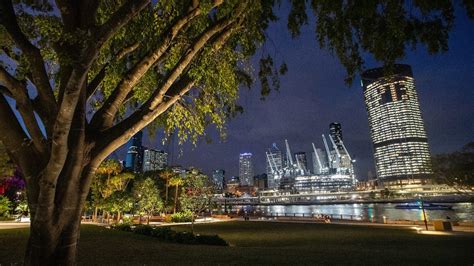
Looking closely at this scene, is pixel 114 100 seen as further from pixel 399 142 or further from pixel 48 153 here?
pixel 399 142

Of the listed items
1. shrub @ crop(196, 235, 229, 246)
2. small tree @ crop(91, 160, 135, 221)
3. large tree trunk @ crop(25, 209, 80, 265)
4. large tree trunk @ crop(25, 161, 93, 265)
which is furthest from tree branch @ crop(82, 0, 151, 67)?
small tree @ crop(91, 160, 135, 221)

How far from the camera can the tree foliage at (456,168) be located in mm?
46222

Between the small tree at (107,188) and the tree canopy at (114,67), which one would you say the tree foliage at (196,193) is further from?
the tree canopy at (114,67)

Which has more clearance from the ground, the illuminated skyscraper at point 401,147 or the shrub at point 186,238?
the illuminated skyscraper at point 401,147

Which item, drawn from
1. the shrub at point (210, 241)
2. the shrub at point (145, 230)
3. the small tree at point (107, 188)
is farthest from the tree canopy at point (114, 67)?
the small tree at point (107, 188)

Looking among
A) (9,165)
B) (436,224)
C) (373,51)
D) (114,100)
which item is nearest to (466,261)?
(373,51)

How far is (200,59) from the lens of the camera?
6023 mm

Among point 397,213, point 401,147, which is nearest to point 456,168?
point 397,213

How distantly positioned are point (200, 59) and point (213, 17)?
146 cm

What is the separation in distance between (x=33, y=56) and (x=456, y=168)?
5978 centimetres

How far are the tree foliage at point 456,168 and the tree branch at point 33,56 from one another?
57.3 metres

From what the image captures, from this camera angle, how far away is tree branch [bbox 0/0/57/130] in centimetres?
431

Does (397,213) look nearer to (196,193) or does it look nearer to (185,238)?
(196,193)

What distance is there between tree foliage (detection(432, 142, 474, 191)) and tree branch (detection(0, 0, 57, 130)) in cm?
5730
